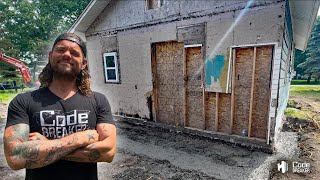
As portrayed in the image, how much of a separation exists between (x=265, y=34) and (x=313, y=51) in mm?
23165

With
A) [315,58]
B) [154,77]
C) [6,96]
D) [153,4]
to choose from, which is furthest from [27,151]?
[315,58]

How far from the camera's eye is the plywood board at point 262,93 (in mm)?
4961

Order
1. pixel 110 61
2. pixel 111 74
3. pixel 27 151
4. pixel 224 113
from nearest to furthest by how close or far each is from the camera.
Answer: pixel 27 151 → pixel 224 113 → pixel 110 61 → pixel 111 74

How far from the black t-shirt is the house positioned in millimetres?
4511

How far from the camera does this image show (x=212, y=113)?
6.08 metres

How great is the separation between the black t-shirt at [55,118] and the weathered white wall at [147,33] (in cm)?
463

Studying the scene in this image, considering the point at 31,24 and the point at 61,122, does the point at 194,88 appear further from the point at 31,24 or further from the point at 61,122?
the point at 31,24

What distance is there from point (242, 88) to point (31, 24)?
101 ft

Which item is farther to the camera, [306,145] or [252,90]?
[306,145]

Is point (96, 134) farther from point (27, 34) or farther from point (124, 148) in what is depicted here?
point (27, 34)

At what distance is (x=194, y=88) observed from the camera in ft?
21.0

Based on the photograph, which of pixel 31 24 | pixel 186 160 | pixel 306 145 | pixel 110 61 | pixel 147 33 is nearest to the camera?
pixel 186 160

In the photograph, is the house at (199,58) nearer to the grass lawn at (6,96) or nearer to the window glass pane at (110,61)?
the window glass pane at (110,61)

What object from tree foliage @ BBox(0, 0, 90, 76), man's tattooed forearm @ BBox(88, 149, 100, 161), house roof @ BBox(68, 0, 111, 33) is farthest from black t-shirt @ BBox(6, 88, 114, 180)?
tree foliage @ BBox(0, 0, 90, 76)
